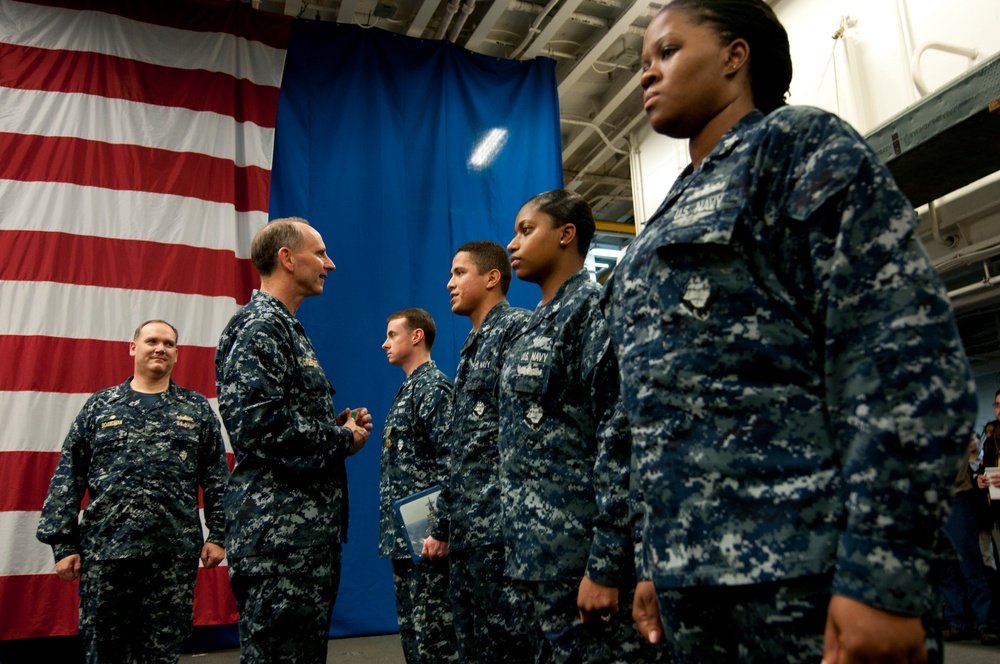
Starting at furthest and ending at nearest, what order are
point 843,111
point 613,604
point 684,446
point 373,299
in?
1. point 373,299
2. point 843,111
3. point 613,604
4. point 684,446

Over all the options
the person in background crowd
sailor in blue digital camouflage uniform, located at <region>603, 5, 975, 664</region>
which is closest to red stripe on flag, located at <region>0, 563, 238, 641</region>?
sailor in blue digital camouflage uniform, located at <region>603, 5, 975, 664</region>

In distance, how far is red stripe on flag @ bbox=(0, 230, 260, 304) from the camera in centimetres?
402

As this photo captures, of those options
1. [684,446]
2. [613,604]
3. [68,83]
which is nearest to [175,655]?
[613,604]

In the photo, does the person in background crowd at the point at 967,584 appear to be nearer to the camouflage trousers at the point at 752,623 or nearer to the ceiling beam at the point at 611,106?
the ceiling beam at the point at 611,106

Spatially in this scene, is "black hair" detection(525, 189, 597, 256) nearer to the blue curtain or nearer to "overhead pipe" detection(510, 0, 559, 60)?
the blue curtain

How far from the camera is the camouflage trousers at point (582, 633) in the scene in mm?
1371

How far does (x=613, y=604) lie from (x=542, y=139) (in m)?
4.58

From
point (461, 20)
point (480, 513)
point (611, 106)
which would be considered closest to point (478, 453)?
point (480, 513)

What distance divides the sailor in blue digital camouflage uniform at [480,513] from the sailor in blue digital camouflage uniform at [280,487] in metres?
0.30

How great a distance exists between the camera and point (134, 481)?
8.86 ft

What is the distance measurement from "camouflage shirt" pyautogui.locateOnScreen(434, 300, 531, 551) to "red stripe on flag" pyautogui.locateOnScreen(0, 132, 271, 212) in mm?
2876

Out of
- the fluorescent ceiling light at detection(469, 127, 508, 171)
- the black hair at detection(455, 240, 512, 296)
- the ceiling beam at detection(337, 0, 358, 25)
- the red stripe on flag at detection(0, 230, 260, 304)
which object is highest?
the ceiling beam at detection(337, 0, 358, 25)

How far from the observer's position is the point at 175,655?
8.61 ft

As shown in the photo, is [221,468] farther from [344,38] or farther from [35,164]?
[344,38]
